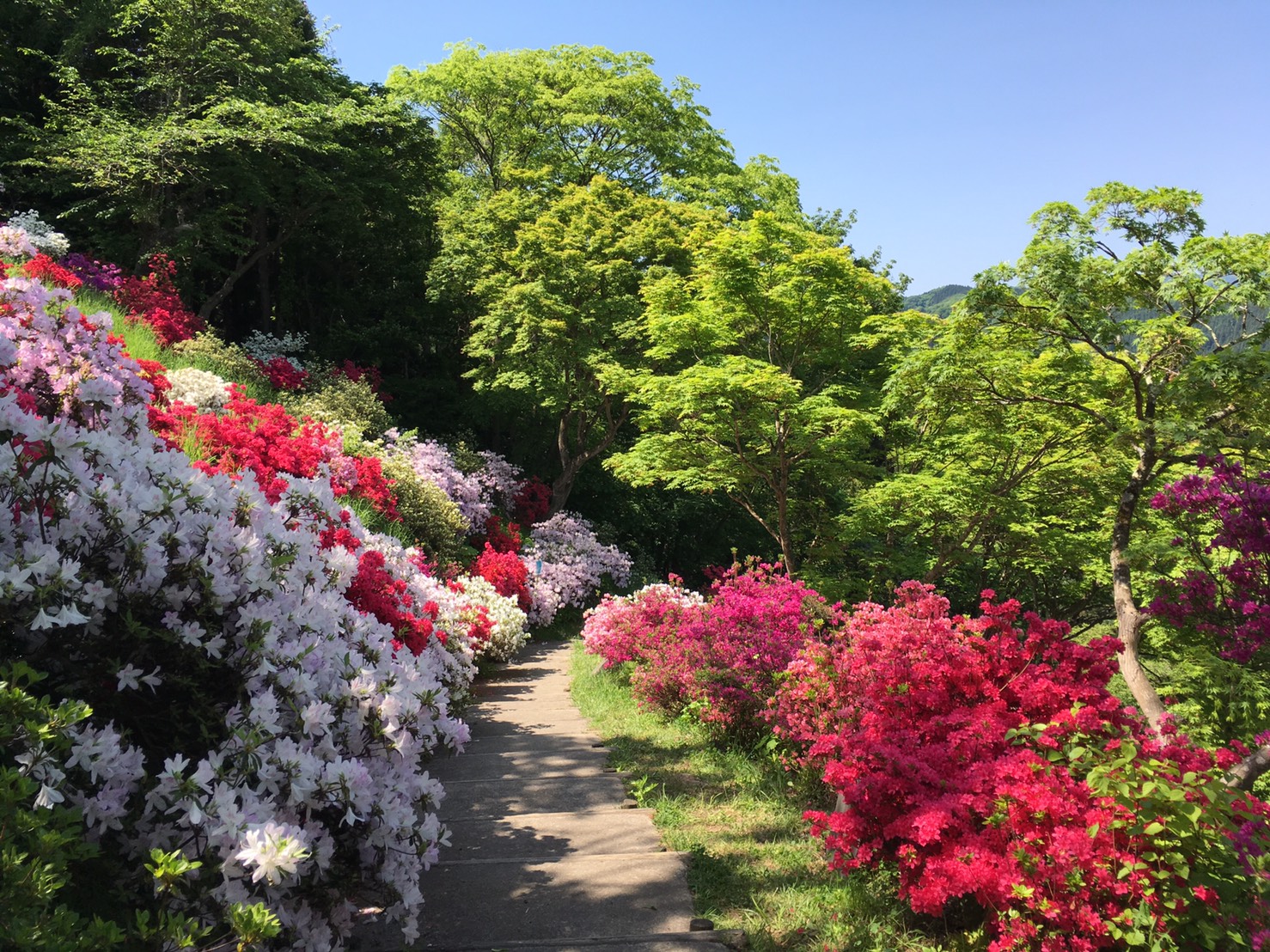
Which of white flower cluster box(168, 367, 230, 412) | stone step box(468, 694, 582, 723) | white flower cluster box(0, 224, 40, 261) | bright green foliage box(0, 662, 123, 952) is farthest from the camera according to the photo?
white flower cluster box(168, 367, 230, 412)

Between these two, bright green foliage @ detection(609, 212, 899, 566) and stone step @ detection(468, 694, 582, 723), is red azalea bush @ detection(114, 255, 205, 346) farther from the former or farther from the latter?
stone step @ detection(468, 694, 582, 723)

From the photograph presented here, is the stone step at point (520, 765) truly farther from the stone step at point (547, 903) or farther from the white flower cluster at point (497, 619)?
the white flower cluster at point (497, 619)

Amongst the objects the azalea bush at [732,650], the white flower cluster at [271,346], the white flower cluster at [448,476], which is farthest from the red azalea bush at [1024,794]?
the white flower cluster at [271,346]

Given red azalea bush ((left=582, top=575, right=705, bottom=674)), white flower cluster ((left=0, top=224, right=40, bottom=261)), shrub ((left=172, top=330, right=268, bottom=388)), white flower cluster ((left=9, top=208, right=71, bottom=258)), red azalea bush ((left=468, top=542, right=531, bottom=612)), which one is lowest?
red azalea bush ((left=582, top=575, right=705, bottom=674))

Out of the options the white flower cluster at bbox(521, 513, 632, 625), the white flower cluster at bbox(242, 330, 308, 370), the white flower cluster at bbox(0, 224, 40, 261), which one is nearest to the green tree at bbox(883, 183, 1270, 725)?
the white flower cluster at bbox(0, 224, 40, 261)

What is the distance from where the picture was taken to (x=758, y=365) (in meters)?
11.0

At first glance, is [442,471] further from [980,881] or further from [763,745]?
[980,881]

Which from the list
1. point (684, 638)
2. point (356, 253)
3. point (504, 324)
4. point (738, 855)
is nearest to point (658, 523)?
point (504, 324)

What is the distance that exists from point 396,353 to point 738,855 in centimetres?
1758

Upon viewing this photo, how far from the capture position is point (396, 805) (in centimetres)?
246

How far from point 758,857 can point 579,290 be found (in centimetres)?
1349

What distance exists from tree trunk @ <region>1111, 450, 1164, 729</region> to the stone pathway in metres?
3.46

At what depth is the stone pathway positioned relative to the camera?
9.05 feet

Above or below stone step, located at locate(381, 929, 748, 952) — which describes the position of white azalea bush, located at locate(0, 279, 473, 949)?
above
